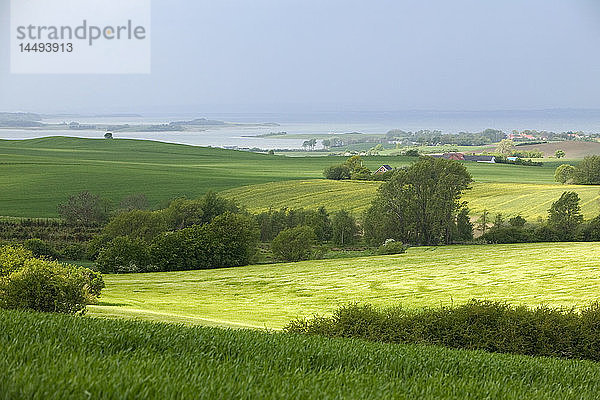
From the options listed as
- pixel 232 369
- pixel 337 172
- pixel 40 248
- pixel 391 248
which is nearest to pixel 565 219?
pixel 391 248

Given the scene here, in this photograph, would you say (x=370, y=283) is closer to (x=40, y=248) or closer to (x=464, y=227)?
(x=464, y=227)

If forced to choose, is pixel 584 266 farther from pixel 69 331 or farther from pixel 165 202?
pixel 165 202

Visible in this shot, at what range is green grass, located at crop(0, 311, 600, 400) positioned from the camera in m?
3.98

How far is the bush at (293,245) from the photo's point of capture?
201ft

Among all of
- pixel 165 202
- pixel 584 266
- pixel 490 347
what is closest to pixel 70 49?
pixel 165 202

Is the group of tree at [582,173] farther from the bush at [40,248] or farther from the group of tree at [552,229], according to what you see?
the bush at [40,248]

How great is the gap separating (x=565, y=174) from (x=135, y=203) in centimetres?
5987

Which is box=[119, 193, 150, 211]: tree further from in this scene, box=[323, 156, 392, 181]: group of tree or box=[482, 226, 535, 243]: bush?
box=[482, 226, 535, 243]: bush

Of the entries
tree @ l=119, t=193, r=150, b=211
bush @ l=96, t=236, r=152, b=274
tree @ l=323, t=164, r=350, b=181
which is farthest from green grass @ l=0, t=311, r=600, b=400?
tree @ l=323, t=164, r=350, b=181

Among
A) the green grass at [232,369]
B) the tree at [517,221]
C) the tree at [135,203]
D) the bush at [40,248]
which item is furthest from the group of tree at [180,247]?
the green grass at [232,369]

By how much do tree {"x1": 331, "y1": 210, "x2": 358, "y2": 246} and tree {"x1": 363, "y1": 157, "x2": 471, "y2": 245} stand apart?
153 centimetres

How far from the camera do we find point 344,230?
68688 mm

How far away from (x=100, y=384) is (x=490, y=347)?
A: 12.9m

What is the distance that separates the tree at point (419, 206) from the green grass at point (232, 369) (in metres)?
58.3
